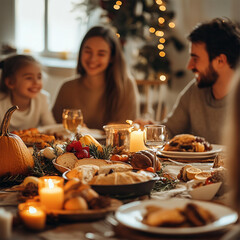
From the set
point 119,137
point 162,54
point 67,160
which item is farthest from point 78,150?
point 162,54

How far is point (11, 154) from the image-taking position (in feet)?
4.96

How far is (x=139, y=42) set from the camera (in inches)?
Answer: 207

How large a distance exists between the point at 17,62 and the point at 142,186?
2.03 m

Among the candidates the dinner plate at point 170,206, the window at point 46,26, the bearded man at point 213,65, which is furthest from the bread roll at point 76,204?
the window at point 46,26

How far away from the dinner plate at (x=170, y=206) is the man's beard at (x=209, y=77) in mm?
1664

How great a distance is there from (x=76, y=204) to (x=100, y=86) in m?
2.22

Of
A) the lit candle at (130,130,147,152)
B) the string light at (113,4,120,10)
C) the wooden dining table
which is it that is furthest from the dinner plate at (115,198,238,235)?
the string light at (113,4,120,10)

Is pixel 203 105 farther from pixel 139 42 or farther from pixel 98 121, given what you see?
pixel 139 42

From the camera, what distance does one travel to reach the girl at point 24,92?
9.57ft

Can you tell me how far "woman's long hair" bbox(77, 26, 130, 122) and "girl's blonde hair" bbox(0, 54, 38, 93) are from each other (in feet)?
1.22

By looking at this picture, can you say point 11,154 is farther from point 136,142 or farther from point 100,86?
point 100,86

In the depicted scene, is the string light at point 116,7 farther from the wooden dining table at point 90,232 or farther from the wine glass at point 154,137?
the wooden dining table at point 90,232

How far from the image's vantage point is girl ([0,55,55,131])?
9.57ft

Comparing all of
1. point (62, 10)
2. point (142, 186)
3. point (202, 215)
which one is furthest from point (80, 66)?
point (62, 10)
